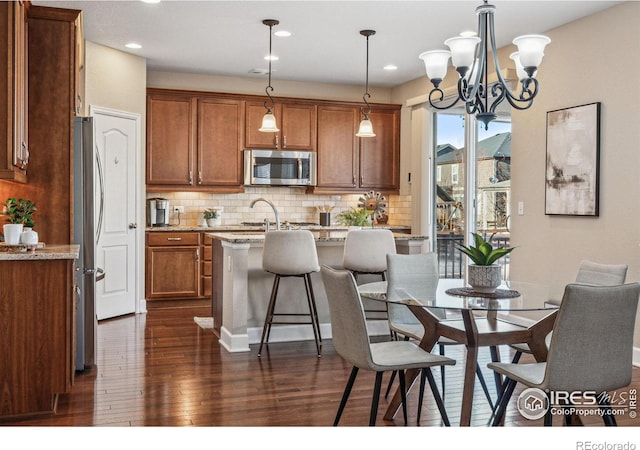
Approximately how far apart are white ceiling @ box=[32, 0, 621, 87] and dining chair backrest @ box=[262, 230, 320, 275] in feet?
→ 5.74

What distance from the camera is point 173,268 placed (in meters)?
7.35

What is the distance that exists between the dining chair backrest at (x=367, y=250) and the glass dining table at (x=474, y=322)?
Result: 152cm

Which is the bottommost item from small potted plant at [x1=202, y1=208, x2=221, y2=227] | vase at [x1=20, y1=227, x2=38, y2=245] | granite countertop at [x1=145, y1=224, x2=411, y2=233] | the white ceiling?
granite countertop at [x1=145, y1=224, x2=411, y2=233]

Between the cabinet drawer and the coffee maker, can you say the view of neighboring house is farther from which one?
the coffee maker

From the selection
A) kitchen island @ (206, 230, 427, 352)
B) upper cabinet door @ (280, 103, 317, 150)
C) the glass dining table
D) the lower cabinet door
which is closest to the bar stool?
kitchen island @ (206, 230, 427, 352)

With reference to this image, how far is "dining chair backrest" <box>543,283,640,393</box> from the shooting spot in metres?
2.50

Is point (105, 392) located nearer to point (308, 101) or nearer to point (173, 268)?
point (173, 268)

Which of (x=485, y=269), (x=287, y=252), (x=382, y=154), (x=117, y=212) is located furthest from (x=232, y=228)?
(x=485, y=269)

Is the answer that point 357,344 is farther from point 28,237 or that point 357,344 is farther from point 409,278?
point 28,237

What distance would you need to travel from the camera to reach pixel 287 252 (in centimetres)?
502

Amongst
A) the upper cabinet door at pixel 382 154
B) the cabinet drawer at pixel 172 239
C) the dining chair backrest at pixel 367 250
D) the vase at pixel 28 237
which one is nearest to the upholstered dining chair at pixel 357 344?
the vase at pixel 28 237

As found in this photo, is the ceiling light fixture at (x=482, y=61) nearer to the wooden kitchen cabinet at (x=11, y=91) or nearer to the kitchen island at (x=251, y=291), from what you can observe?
the kitchen island at (x=251, y=291)

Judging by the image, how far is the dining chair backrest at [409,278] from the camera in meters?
3.48

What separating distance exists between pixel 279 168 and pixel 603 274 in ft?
16.5
